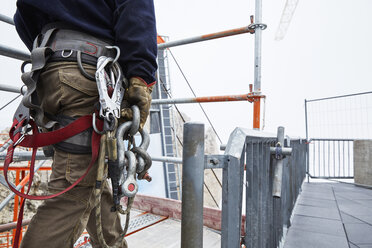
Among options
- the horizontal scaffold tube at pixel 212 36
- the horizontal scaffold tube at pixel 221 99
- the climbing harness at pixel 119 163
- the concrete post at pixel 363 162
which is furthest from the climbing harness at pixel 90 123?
the concrete post at pixel 363 162

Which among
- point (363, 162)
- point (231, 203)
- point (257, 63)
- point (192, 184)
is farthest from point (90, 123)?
point (363, 162)

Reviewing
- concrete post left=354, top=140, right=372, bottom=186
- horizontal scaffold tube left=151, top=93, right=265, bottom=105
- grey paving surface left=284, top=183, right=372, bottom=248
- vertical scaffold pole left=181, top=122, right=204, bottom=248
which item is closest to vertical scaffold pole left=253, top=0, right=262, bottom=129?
horizontal scaffold tube left=151, top=93, right=265, bottom=105

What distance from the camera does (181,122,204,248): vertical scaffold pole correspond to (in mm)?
749

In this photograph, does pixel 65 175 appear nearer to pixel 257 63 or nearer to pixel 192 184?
pixel 192 184

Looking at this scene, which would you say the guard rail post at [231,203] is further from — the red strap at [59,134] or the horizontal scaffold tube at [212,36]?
the horizontal scaffold tube at [212,36]

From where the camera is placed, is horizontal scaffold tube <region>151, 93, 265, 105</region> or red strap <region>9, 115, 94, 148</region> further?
horizontal scaffold tube <region>151, 93, 265, 105</region>

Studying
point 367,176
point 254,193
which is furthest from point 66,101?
point 367,176

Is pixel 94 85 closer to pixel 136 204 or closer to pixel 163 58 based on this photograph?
pixel 136 204

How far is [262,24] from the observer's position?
2502 mm

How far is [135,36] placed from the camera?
122cm

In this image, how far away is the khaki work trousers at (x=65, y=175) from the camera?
104 cm

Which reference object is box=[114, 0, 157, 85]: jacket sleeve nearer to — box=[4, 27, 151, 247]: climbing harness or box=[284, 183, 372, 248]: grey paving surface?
box=[4, 27, 151, 247]: climbing harness

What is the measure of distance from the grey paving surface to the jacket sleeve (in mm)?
2242

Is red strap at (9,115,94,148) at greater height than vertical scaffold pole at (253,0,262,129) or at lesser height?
lesser
